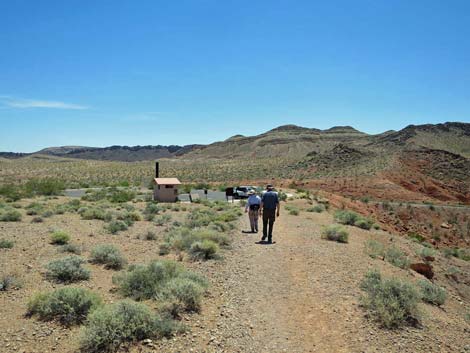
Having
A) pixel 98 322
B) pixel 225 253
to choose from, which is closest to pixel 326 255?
pixel 225 253

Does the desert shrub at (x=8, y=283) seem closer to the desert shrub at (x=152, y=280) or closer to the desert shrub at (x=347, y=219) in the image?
the desert shrub at (x=152, y=280)

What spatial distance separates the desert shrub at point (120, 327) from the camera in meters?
6.01

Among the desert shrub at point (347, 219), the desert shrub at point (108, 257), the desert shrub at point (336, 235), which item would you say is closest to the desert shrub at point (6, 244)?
the desert shrub at point (108, 257)

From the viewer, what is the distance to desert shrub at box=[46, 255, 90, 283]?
977 centimetres

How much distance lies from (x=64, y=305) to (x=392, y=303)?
20.2 feet

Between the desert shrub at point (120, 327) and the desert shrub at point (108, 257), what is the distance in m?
4.49

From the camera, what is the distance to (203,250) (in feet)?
39.8

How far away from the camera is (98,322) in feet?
20.6

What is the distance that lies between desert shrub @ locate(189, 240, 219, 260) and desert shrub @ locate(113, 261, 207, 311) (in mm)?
2137

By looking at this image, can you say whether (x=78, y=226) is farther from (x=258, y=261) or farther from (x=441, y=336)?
(x=441, y=336)

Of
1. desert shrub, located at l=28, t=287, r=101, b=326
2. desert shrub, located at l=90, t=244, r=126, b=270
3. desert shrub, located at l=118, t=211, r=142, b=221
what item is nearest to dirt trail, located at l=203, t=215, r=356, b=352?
desert shrub, located at l=28, t=287, r=101, b=326

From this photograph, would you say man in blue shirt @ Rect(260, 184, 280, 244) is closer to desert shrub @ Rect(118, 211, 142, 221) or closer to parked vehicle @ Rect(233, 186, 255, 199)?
desert shrub @ Rect(118, 211, 142, 221)

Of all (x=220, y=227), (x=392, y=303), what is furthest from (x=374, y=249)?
(x=392, y=303)

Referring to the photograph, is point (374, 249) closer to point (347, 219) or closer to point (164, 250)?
point (347, 219)
